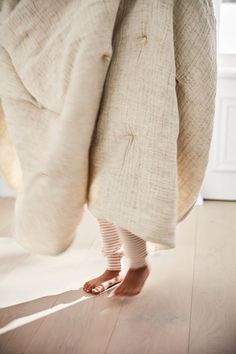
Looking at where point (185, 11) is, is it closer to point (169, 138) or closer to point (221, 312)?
point (169, 138)

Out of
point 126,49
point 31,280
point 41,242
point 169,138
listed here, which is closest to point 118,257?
point 31,280

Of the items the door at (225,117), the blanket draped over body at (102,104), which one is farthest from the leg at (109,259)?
the door at (225,117)

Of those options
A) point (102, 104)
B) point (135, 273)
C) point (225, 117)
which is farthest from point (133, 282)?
point (225, 117)

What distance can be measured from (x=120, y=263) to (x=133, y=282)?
10cm

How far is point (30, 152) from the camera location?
1.05 meters

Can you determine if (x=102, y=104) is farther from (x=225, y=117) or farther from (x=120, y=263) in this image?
(x=225, y=117)

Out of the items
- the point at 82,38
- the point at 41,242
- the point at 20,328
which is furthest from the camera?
the point at 20,328

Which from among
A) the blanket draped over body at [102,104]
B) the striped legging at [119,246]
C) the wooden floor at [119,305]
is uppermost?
the blanket draped over body at [102,104]

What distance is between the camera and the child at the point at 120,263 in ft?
4.13

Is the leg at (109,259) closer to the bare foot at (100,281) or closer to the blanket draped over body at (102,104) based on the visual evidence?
the bare foot at (100,281)

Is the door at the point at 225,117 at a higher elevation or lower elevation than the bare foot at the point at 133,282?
higher

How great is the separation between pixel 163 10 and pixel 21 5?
303 millimetres

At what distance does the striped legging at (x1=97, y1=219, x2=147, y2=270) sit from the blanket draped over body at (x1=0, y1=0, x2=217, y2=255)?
0.71 feet

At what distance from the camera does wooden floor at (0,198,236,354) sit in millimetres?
1090
